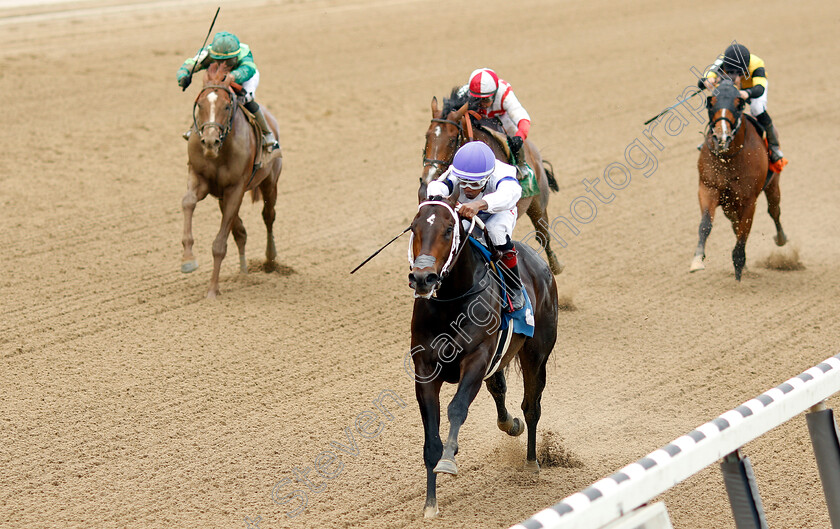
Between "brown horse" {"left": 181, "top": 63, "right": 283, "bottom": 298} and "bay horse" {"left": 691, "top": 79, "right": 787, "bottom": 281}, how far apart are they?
15.1ft

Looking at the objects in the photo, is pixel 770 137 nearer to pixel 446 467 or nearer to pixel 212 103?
pixel 212 103

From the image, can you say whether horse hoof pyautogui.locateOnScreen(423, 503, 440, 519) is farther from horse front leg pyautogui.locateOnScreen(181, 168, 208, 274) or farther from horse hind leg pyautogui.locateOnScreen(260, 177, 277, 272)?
horse hind leg pyautogui.locateOnScreen(260, 177, 277, 272)

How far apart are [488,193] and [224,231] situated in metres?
4.27

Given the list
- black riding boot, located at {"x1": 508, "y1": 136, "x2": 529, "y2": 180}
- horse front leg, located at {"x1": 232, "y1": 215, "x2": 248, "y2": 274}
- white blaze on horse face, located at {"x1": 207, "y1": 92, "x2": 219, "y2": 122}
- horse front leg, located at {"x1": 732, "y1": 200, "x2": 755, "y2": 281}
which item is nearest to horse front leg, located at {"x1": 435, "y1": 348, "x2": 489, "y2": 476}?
black riding boot, located at {"x1": 508, "y1": 136, "x2": 529, "y2": 180}

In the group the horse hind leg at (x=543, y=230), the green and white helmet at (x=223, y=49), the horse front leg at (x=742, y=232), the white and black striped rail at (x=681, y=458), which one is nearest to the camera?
the white and black striped rail at (x=681, y=458)

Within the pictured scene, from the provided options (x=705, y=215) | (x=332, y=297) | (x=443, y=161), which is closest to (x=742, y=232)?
(x=705, y=215)

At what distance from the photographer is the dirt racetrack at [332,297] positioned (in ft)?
18.7

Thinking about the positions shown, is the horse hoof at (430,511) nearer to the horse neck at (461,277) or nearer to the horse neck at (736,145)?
the horse neck at (461,277)

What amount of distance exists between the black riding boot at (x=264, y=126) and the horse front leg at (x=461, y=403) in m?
5.22

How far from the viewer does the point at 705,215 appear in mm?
9391

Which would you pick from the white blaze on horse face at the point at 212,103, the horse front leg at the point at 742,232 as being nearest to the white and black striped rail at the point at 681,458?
the horse front leg at the point at 742,232

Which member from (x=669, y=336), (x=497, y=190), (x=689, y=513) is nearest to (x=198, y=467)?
(x=497, y=190)

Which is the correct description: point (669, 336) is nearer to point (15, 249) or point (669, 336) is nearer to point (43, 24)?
point (15, 249)

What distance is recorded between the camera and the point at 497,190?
5.34 meters
